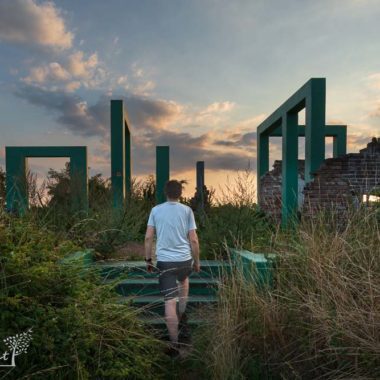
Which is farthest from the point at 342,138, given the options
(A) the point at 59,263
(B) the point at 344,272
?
(A) the point at 59,263

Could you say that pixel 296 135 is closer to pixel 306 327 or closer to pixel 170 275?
pixel 170 275

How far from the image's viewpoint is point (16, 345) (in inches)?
106

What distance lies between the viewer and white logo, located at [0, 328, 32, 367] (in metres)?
2.69

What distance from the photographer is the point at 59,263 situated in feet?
11.5

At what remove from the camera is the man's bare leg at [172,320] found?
4.07 m

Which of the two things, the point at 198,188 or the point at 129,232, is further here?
the point at 198,188

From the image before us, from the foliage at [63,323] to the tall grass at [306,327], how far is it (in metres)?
0.68

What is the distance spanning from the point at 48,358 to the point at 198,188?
9246 mm

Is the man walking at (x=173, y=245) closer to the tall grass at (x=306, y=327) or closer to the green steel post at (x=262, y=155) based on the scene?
the tall grass at (x=306, y=327)

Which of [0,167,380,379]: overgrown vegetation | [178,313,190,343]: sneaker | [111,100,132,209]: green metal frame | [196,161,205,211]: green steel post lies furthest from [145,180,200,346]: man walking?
[111,100,132,209]: green metal frame

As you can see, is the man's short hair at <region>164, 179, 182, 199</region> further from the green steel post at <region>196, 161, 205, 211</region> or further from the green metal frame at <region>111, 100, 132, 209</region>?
the green metal frame at <region>111, 100, 132, 209</region>

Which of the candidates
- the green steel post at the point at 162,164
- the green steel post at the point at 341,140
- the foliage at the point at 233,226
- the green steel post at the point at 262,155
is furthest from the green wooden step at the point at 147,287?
the green steel post at the point at 341,140

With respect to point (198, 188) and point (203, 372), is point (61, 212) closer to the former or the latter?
point (203, 372)

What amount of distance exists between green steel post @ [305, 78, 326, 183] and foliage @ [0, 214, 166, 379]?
7308mm
